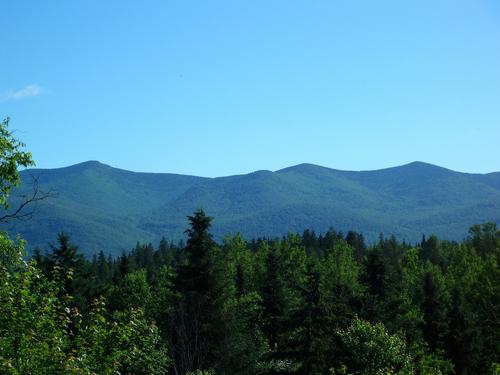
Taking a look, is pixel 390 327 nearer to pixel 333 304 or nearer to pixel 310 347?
pixel 333 304

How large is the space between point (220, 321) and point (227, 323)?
55 centimetres

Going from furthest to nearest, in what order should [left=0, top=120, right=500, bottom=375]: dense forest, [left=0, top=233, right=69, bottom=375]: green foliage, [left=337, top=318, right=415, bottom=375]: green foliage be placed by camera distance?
[left=337, top=318, right=415, bottom=375]: green foliage
[left=0, top=120, right=500, bottom=375]: dense forest
[left=0, top=233, right=69, bottom=375]: green foliage

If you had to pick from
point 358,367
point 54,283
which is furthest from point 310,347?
point 54,283

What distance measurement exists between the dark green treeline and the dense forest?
0.25 ft

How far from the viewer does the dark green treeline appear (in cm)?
1470

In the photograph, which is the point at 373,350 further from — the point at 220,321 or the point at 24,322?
the point at 24,322

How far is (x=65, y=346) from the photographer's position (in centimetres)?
1455

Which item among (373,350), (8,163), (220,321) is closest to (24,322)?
(8,163)

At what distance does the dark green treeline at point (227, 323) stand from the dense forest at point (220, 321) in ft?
0.25

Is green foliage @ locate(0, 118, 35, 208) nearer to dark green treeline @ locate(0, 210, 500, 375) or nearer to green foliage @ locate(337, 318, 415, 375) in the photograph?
dark green treeline @ locate(0, 210, 500, 375)

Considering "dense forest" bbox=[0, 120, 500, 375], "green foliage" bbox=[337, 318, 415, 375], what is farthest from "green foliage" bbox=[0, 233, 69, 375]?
"green foliage" bbox=[337, 318, 415, 375]

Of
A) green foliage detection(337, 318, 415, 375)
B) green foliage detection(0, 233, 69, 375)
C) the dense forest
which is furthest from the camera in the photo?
green foliage detection(337, 318, 415, 375)

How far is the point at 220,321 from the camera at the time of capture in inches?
1636

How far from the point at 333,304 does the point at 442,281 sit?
4294cm
